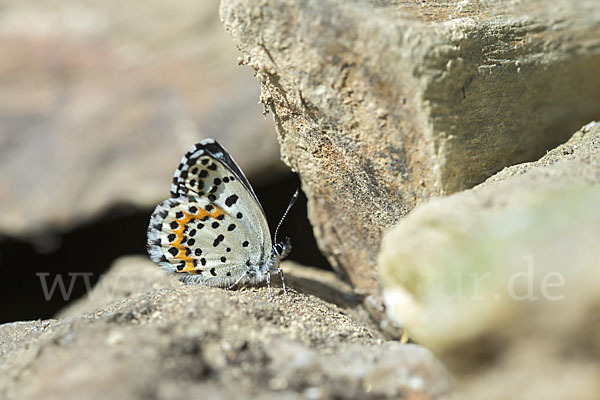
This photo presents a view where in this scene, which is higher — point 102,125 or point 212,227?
point 102,125

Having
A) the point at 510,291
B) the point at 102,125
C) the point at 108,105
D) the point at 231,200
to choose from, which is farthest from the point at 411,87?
the point at 108,105

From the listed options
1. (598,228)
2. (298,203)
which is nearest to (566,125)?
(598,228)

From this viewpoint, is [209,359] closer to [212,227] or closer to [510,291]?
[510,291]

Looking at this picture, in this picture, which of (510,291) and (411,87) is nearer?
(510,291)

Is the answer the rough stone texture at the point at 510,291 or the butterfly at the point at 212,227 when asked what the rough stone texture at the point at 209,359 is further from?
the butterfly at the point at 212,227

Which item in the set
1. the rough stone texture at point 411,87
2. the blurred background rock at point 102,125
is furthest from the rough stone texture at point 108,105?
the rough stone texture at point 411,87

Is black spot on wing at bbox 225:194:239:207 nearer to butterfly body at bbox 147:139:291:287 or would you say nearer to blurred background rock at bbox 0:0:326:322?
butterfly body at bbox 147:139:291:287
